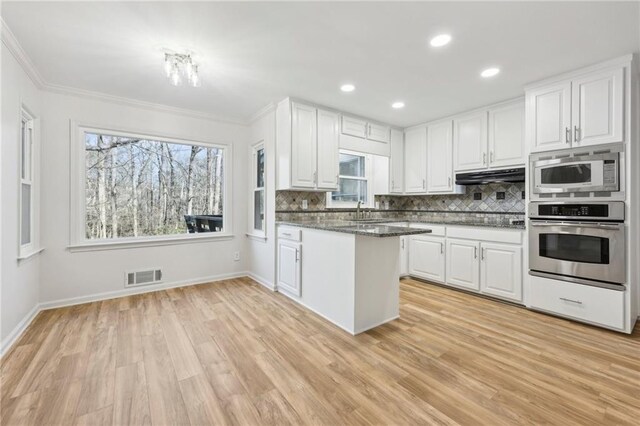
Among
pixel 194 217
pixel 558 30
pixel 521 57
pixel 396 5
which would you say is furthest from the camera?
pixel 194 217

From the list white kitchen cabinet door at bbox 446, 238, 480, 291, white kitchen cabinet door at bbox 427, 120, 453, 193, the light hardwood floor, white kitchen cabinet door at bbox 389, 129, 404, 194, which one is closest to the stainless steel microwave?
white kitchen cabinet door at bbox 446, 238, 480, 291

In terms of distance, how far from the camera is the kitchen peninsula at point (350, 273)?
256cm

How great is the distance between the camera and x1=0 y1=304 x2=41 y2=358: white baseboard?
87.0 inches

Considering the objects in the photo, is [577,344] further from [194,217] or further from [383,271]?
[194,217]

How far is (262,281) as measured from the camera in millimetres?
4102

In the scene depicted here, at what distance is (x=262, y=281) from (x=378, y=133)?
9.41 ft

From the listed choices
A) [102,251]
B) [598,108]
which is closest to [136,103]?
[102,251]

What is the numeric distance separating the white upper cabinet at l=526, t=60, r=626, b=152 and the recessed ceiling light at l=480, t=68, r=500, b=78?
0.58m

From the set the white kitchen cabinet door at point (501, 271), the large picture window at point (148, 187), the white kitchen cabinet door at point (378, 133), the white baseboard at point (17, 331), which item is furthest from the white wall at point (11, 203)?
the white kitchen cabinet door at point (501, 271)

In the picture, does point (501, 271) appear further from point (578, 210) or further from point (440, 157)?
point (440, 157)

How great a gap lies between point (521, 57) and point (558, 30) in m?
0.40

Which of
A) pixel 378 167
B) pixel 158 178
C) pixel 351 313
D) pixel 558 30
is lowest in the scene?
pixel 351 313

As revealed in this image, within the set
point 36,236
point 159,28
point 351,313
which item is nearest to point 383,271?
point 351,313

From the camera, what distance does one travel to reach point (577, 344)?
2381mm
